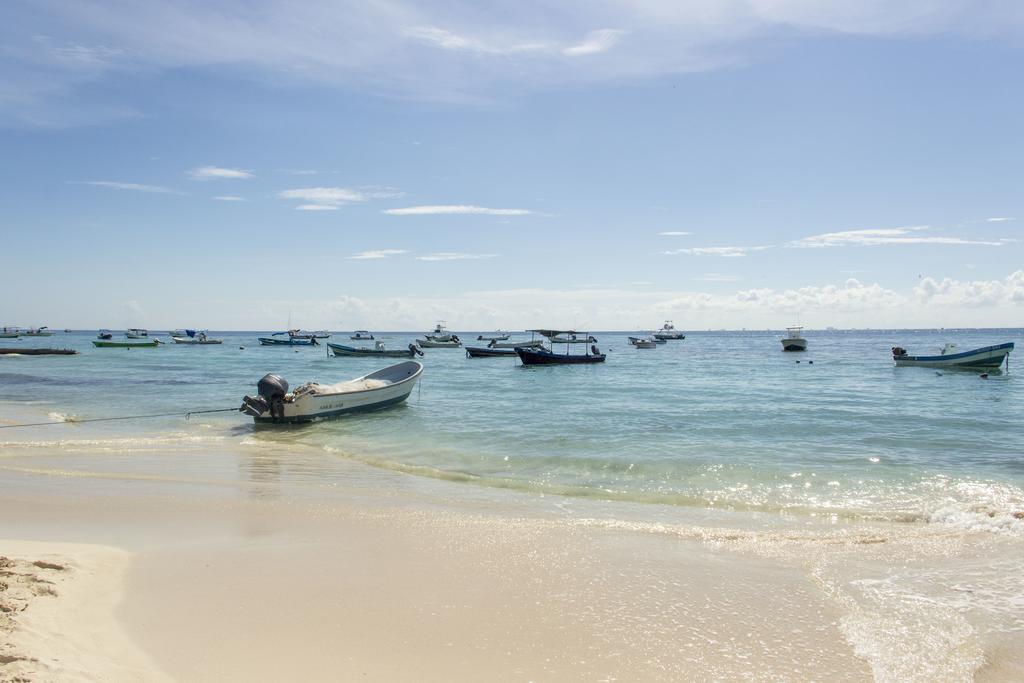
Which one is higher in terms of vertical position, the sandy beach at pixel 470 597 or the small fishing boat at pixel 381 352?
the small fishing boat at pixel 381 352

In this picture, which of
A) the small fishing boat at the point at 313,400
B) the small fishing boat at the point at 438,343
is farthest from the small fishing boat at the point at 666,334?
the small fishing boat at the point at 313,400

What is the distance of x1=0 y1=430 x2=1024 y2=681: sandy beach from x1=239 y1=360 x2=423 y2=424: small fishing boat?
1029cm

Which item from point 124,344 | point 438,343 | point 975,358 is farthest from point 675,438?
point 124,344

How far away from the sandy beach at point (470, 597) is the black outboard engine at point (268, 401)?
1021 centimetres

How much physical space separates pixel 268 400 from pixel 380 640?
16.4 m

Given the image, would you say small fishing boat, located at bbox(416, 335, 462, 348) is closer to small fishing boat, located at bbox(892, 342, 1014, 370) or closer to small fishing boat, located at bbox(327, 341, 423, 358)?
small fishing boat, located at bbox(327, 341, 423, 358)

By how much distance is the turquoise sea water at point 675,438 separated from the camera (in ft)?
37.6

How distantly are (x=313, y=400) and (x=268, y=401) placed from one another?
1410 millimetres

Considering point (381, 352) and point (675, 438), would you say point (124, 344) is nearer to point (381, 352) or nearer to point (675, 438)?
point (381, 352)

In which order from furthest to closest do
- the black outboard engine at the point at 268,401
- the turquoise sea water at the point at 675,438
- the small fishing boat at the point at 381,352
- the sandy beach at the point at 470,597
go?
the small fishing boat at the point at 381,352, the black outboard engine at the point at 268,401, the turquoise sea water at the point at 675,438, the sandy beach at the point at 470,597

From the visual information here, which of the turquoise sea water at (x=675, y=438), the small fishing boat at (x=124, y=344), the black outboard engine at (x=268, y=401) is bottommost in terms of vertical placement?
the turquoise sea water at (x=675, y=438)

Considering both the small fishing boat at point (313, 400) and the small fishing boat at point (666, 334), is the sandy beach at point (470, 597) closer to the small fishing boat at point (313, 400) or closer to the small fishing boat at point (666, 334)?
the small fishing boat at point (313, 400)

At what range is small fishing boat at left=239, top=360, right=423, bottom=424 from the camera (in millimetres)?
20219

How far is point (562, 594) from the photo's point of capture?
6.29m
